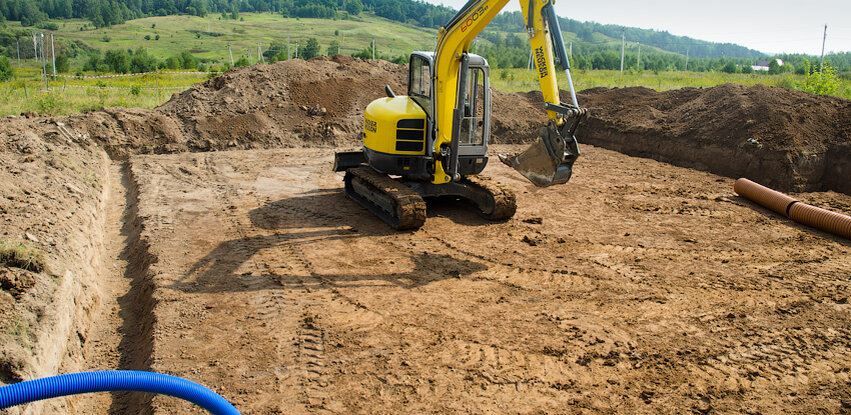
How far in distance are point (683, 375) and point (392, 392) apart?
2549 mm

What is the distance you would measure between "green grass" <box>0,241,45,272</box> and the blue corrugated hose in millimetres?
3616

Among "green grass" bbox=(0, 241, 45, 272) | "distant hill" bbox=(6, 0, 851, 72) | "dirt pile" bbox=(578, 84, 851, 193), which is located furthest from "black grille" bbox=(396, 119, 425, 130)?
"distant hill" bbox=(6, 0, 851, 72)

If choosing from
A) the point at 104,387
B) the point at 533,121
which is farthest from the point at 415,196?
the point at 533,121

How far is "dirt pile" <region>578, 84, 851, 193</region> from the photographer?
12.7 metres

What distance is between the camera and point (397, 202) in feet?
29.1

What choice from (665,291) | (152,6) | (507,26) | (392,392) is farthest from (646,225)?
(507,26)

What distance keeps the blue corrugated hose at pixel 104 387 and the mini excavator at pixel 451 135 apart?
5650mm

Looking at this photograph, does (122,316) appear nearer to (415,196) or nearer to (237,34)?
(415,196)

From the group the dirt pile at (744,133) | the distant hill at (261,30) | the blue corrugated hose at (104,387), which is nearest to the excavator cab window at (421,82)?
the blue corrugated hose at (104,387)

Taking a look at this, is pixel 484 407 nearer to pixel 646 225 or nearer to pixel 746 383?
pixel 746 383

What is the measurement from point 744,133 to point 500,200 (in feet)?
26.0

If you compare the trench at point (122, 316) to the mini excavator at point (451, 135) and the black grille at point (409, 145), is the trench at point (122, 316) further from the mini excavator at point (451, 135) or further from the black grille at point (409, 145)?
the black grille at point (409, 145)

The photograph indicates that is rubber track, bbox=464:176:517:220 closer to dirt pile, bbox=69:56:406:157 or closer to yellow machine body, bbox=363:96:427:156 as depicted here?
yellow machine body, bbox=363:96:427:156

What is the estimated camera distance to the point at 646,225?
9.69m
